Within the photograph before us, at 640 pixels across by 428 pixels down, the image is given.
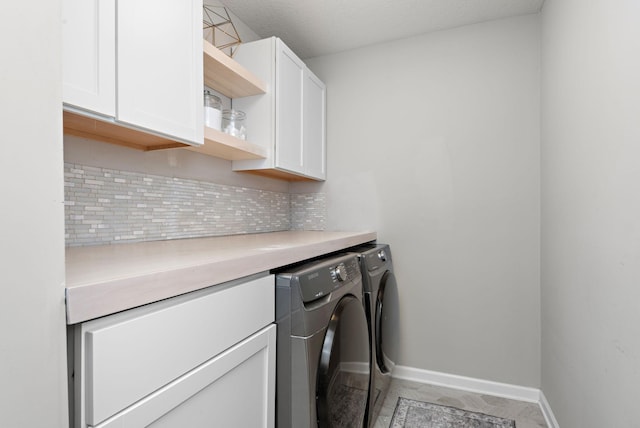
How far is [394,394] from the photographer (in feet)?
7.11

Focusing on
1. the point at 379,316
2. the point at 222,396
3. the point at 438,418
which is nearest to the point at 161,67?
the point at 222,396

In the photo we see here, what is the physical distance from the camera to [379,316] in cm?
189

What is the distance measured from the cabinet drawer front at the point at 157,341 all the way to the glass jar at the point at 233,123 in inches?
40.5

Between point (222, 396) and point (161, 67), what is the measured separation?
106 centimetres

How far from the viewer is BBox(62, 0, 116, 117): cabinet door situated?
894 millimetres

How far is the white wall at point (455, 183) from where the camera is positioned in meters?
2.12

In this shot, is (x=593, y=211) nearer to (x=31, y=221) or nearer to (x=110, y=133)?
(x=31, y=221)

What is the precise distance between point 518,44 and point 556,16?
16.1 inches

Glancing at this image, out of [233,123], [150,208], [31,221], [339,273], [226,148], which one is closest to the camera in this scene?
[31,221]

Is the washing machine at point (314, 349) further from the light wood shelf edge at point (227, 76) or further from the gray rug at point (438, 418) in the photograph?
the light wood shelf edge at point (227, 76)

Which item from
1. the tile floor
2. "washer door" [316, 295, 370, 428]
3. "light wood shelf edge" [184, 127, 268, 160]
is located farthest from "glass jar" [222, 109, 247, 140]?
the tile floor

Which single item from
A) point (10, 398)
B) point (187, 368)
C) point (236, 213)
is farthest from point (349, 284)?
point (10, 398)

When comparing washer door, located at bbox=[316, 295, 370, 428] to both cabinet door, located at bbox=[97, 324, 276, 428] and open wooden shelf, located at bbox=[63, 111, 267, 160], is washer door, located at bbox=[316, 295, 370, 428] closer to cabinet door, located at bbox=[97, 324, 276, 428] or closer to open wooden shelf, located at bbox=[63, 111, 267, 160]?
cabinet door, located at bbox=[97, 324, 276, 428]

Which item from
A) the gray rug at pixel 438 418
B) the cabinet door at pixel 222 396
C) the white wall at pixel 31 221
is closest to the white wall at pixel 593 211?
the gray rug at pixel 438 418
